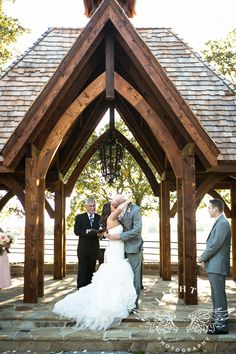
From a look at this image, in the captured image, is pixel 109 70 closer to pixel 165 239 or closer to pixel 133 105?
pixel 133 105

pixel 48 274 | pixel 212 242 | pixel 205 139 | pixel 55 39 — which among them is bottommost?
pixel 48 274

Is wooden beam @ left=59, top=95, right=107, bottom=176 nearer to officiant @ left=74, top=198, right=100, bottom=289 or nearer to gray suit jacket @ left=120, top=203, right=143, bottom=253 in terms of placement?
officiant @ left=74, top=198, right=100, bottom=289

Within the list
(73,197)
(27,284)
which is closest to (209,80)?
(27,284)

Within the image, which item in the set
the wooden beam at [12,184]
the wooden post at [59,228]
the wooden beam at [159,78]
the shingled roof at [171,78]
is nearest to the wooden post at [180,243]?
the shingled roof at [171,78]

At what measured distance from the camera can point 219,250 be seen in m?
5.18

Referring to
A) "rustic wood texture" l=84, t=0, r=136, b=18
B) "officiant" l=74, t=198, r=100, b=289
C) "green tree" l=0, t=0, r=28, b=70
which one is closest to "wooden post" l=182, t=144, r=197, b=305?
"officiant" l=74, t=198, r=100, b=289

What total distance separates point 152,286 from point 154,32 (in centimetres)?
597

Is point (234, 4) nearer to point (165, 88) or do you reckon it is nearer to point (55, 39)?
point (55, 39)

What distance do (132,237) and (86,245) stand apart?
166 cm

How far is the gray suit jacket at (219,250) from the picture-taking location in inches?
202

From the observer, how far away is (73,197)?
15508 mm

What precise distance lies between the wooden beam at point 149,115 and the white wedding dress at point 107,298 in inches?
60.8

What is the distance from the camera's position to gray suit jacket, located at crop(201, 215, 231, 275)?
513 centimetres

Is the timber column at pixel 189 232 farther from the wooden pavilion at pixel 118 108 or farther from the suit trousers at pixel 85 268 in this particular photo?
the suit trousers at pixel 85 268
